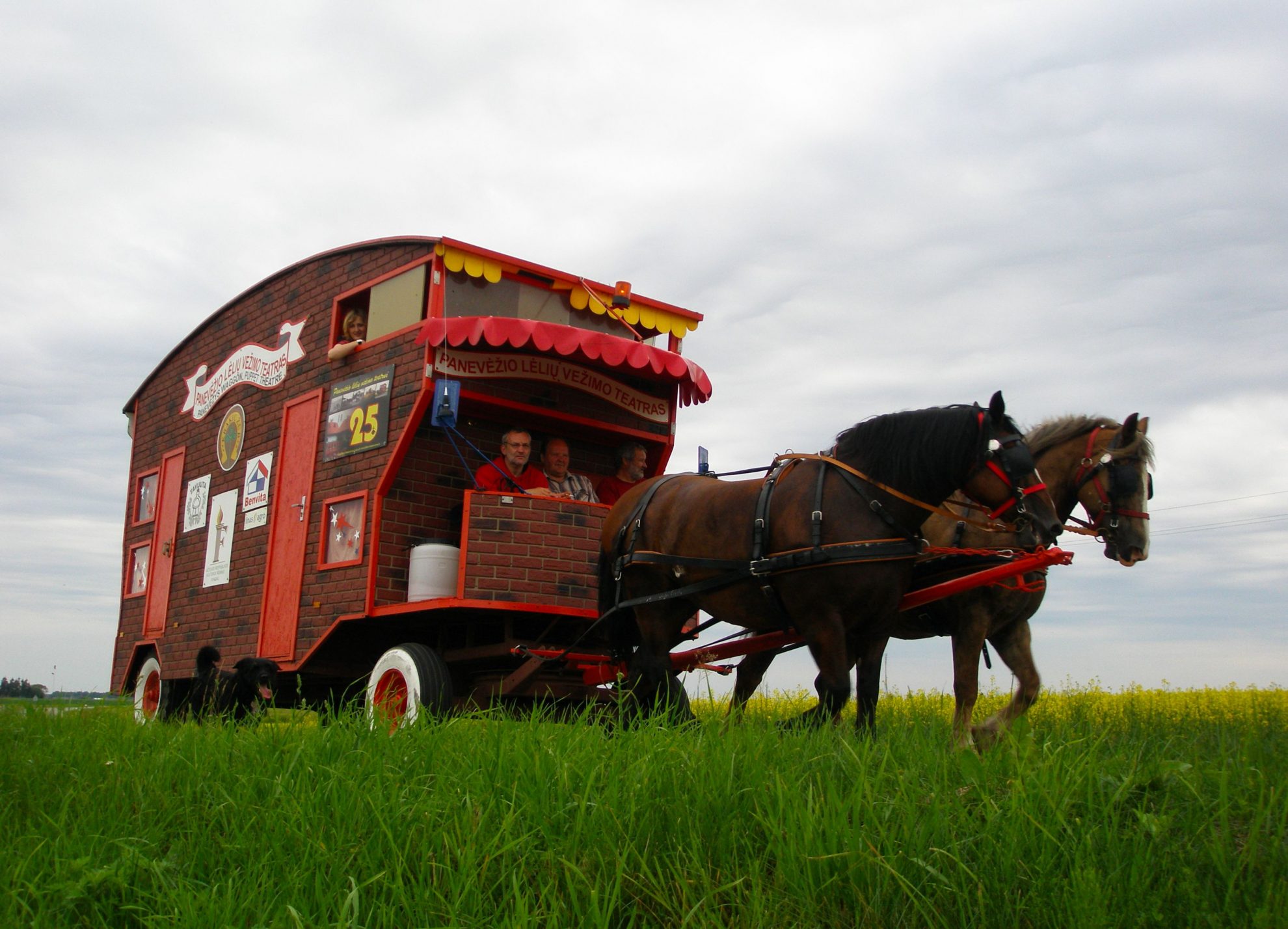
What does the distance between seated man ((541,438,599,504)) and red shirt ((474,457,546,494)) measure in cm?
15

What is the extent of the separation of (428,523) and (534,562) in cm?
102

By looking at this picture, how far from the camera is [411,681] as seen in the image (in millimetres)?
6605

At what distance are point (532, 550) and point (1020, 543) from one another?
278 centimetres

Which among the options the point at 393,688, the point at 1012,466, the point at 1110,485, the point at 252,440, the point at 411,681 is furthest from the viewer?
the point at 252,440

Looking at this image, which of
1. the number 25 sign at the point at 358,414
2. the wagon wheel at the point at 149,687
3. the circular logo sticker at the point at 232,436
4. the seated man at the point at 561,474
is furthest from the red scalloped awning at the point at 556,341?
the wagon wheel at the point at 149,687

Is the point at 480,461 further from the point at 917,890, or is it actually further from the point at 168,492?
the point at 917,890

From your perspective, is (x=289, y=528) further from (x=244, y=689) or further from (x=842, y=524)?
(x=842, y=524)

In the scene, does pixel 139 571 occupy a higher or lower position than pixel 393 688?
higher

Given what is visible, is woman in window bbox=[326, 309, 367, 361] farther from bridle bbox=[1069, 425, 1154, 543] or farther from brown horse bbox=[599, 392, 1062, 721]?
bridle bbox=[1069, 425, 1154, 543]

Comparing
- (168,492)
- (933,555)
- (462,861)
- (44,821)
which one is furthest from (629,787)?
(168,492)

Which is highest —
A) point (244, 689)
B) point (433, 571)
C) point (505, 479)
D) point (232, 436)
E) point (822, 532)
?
point (232, 436)

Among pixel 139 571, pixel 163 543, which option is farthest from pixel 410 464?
pixel 139 571

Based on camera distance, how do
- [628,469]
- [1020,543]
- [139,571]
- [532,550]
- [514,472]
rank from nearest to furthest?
[1020,543] < [532,550] < [514,472] < [628,469] < [139,571]

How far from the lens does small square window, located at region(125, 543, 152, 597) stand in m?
10.3
